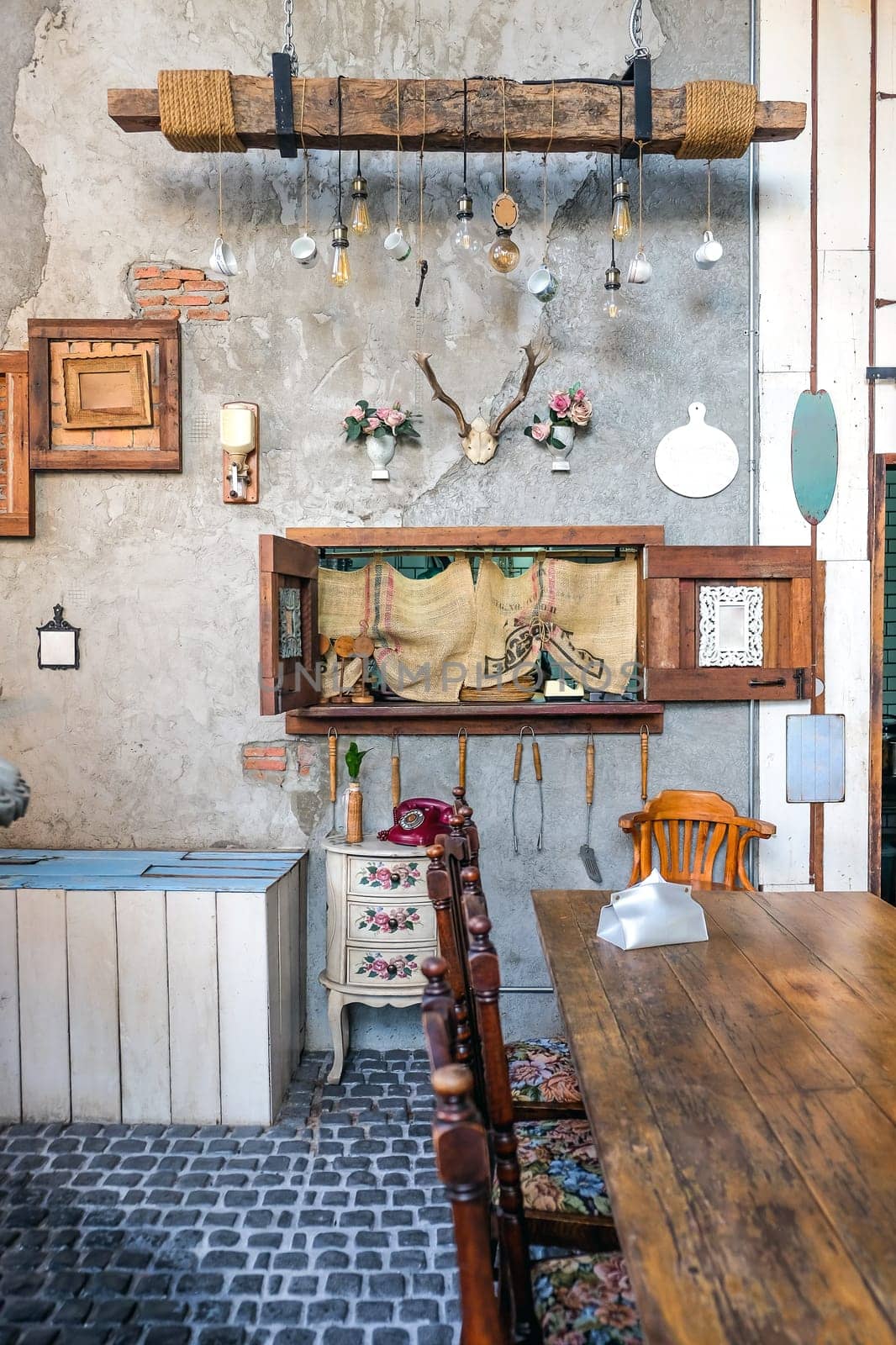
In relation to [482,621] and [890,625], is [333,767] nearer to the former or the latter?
[482,621]

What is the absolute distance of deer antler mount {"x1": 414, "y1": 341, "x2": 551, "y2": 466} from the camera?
325 cm

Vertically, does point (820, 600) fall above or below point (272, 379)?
below

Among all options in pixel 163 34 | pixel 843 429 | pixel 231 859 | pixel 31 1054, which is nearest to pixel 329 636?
pixel 231 859

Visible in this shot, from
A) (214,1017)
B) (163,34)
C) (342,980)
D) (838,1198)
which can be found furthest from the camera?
(163,34)

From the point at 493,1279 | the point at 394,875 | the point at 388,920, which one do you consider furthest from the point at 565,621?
the point at 493,1279

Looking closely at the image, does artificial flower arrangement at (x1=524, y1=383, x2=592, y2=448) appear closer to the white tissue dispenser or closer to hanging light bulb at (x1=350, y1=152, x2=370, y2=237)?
hanging light bulb at (x1=350, y1=152, x2=370, y2=237)

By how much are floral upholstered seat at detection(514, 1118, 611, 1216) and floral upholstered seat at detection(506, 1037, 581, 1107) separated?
0.18 ft

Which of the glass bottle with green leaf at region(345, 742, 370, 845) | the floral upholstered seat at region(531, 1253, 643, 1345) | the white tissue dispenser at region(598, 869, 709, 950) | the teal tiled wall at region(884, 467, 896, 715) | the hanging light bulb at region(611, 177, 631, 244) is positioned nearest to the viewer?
the floral upholstered seat at region(531, 1253, 643, 1345)

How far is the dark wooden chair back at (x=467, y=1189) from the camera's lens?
0.90 m

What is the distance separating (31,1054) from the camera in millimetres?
2830

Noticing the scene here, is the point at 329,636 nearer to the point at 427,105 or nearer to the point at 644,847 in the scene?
the point at 644,847

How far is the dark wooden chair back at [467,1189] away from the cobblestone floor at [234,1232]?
1264 millimetres

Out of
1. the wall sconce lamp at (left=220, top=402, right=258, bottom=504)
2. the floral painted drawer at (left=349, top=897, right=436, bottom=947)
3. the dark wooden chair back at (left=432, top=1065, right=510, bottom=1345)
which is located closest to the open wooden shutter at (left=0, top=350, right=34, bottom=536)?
the wall sconce lamp at (left=220, top=402, right=258, bottom=504)

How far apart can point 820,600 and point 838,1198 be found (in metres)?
2.60
